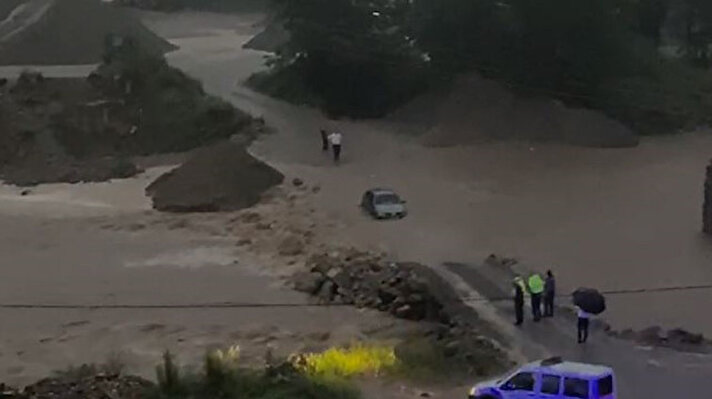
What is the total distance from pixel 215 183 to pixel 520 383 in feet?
83.0

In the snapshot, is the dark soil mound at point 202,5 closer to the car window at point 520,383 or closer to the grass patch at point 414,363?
the grass patch at point 414,363

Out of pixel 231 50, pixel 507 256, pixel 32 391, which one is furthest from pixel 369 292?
pixel 231 50

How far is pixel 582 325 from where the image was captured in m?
26.6

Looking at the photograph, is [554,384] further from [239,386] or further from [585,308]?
[585,308]

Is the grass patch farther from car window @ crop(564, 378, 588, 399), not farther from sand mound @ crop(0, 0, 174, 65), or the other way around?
sand mound @ crop(0, 0, 174, 65)

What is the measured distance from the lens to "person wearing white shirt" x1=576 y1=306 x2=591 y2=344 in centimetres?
Answer: 2647

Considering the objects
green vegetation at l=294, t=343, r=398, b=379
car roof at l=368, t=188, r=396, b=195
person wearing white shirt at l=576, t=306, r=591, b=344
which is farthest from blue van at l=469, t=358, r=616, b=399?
car roof at l=368, t=188, r=396, b=195

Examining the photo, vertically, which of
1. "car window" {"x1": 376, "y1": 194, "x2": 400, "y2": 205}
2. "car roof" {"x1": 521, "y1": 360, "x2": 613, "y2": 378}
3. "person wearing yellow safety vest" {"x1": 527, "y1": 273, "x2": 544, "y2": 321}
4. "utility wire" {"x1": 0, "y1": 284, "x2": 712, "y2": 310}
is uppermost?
"car roof" {"x1": 521, "y1": 360, "x2": 613, "y2": 378}

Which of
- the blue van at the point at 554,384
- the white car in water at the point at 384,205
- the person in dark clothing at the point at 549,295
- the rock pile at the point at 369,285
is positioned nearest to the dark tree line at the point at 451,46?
the white car in water at the point at 384,205

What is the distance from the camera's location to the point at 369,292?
32.2 m

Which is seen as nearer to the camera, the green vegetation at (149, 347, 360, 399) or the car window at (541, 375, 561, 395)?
the car window at (541, 375, 561, 395)

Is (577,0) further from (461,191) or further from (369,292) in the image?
(369,292)

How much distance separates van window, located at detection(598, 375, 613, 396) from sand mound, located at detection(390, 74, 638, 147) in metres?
32.3

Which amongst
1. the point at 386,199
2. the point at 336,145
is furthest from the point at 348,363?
the point at 336,145
